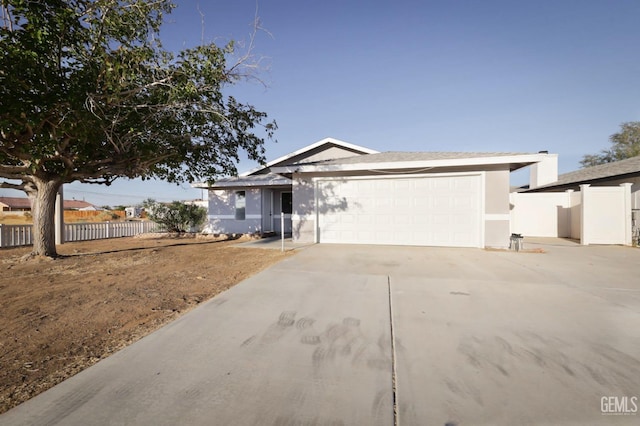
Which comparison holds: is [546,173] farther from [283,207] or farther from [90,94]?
[90,94]

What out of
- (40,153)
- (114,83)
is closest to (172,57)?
(114,83)

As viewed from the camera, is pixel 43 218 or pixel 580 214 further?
pixel 580 214

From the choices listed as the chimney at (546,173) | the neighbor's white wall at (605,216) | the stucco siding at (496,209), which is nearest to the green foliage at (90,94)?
the stucco siding at (496,209)

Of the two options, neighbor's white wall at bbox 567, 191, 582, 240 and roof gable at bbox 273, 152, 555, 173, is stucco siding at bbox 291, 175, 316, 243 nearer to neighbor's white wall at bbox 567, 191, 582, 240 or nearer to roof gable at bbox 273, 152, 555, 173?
roof gable at bbox 273, 152, 555, 173

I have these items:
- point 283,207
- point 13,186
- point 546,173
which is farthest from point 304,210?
point 546,173

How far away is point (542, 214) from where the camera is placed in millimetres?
12211

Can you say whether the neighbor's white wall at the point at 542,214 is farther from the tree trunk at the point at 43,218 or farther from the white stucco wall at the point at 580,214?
the tree trunk at the point at 43,218

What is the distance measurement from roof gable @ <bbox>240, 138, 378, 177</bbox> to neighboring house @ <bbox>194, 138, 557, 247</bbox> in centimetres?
415

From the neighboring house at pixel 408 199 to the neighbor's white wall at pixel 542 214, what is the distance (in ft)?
12.0

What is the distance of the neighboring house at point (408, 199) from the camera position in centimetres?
852

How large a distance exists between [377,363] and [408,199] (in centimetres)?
751

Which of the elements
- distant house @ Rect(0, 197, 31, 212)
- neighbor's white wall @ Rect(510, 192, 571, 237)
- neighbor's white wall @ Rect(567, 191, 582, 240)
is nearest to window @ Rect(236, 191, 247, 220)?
neighbor's white wall @ Rect(510, 192, 571, 237)

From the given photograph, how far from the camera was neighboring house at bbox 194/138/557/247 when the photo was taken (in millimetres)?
8516

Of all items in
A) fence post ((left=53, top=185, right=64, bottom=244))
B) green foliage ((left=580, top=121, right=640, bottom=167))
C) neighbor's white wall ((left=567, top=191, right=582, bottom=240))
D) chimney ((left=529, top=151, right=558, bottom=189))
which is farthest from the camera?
green foliage ((left=580, top=121, right=640, bottom=167))
